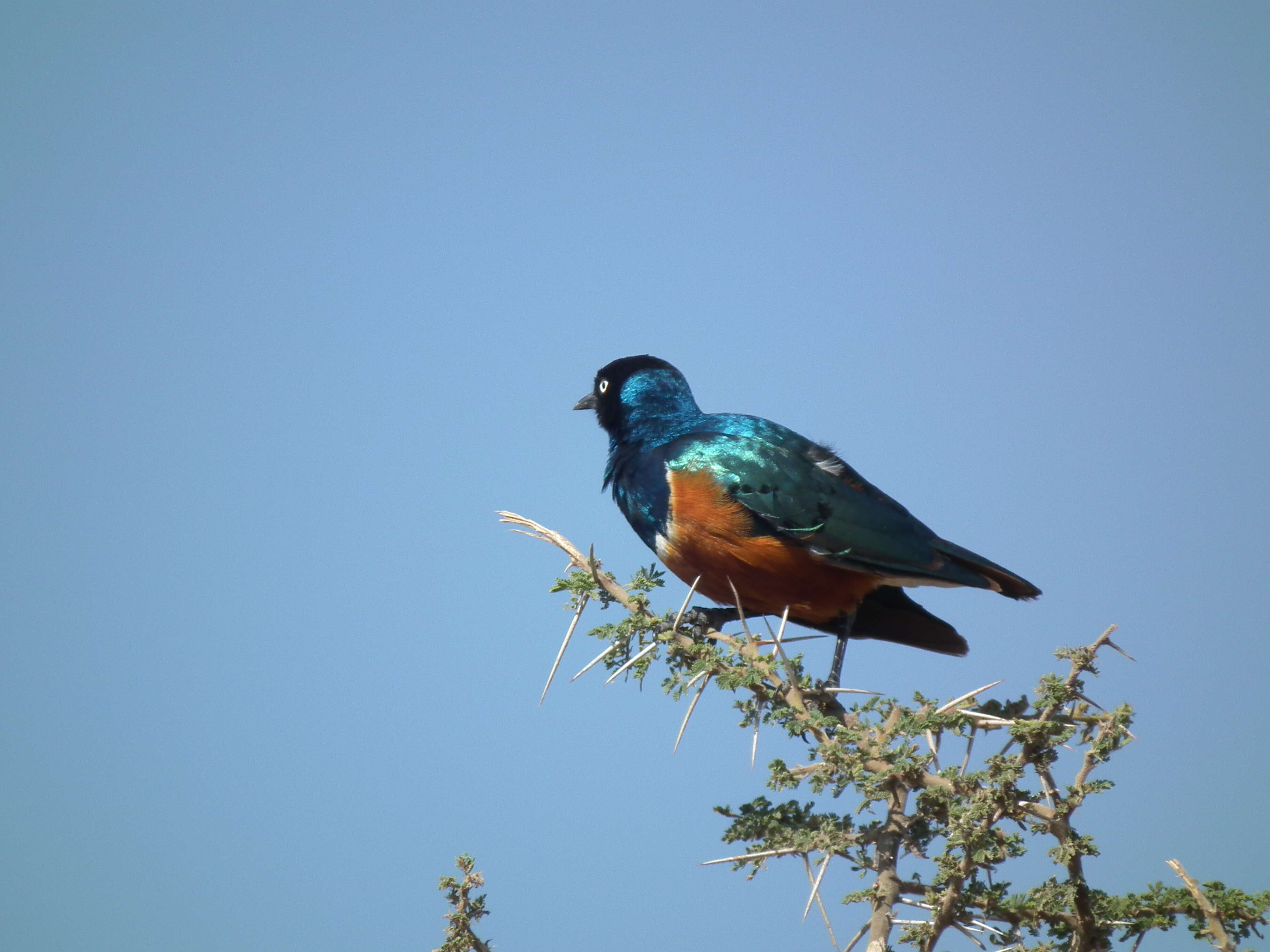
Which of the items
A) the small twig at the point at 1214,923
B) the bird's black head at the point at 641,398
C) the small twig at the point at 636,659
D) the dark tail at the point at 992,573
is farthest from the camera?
the bird's black head at the point at 641,398

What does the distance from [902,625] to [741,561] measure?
1020 millimetres

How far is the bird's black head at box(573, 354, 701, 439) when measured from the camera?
642 cm

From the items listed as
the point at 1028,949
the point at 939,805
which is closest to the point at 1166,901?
the point at 1028,949

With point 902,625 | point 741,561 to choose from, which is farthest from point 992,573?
point 741,561

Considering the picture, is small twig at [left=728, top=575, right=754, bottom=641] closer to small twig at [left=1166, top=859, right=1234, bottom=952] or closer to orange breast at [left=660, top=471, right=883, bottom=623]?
orange breast at [left=660, top=471, right=883, bottom=623]

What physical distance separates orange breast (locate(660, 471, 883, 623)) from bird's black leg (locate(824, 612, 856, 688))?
0.36 feet

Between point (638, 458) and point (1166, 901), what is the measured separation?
3419 millimetres

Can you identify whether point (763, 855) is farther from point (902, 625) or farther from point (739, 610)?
point (902, 625)

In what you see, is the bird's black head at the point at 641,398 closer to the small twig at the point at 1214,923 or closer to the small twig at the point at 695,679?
the small twig at the point at 695,679

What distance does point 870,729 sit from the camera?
12.7 ft

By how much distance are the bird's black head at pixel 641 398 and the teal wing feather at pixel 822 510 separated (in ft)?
1.63

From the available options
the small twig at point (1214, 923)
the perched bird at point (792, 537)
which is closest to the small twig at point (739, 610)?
the perched bird at point (792, 537)

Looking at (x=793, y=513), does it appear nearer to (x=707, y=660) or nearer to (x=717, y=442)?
(x=717, y=442)

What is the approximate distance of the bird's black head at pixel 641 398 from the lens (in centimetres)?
642
